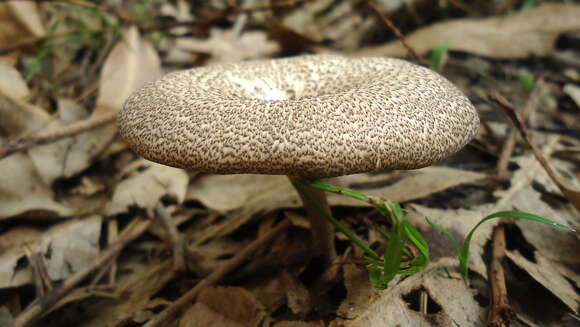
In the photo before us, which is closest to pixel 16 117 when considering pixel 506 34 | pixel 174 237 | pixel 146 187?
pixel 146 187

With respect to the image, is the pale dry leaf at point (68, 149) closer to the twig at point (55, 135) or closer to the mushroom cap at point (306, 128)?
the twig at point (55, 135)

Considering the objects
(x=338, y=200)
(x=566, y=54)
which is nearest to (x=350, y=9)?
(x=566, y=54)

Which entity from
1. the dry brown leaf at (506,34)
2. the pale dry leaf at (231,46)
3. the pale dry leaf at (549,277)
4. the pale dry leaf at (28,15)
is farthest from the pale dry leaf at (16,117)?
the pale dry leaf at (549,277)

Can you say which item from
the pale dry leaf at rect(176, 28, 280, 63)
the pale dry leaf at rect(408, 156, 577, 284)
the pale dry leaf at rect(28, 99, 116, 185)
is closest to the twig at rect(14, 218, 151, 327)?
the pale dry leaf at rect(28, 99, 116, 185)

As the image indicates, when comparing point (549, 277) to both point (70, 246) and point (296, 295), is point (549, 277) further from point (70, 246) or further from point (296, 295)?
point (70, 246)

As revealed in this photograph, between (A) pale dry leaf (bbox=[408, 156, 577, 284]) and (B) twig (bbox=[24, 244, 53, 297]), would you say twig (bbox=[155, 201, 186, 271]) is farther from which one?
(A) pale dry leaf (bbox=[408, 156, 577, 284])

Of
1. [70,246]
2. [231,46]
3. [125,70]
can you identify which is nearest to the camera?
[70,246]
